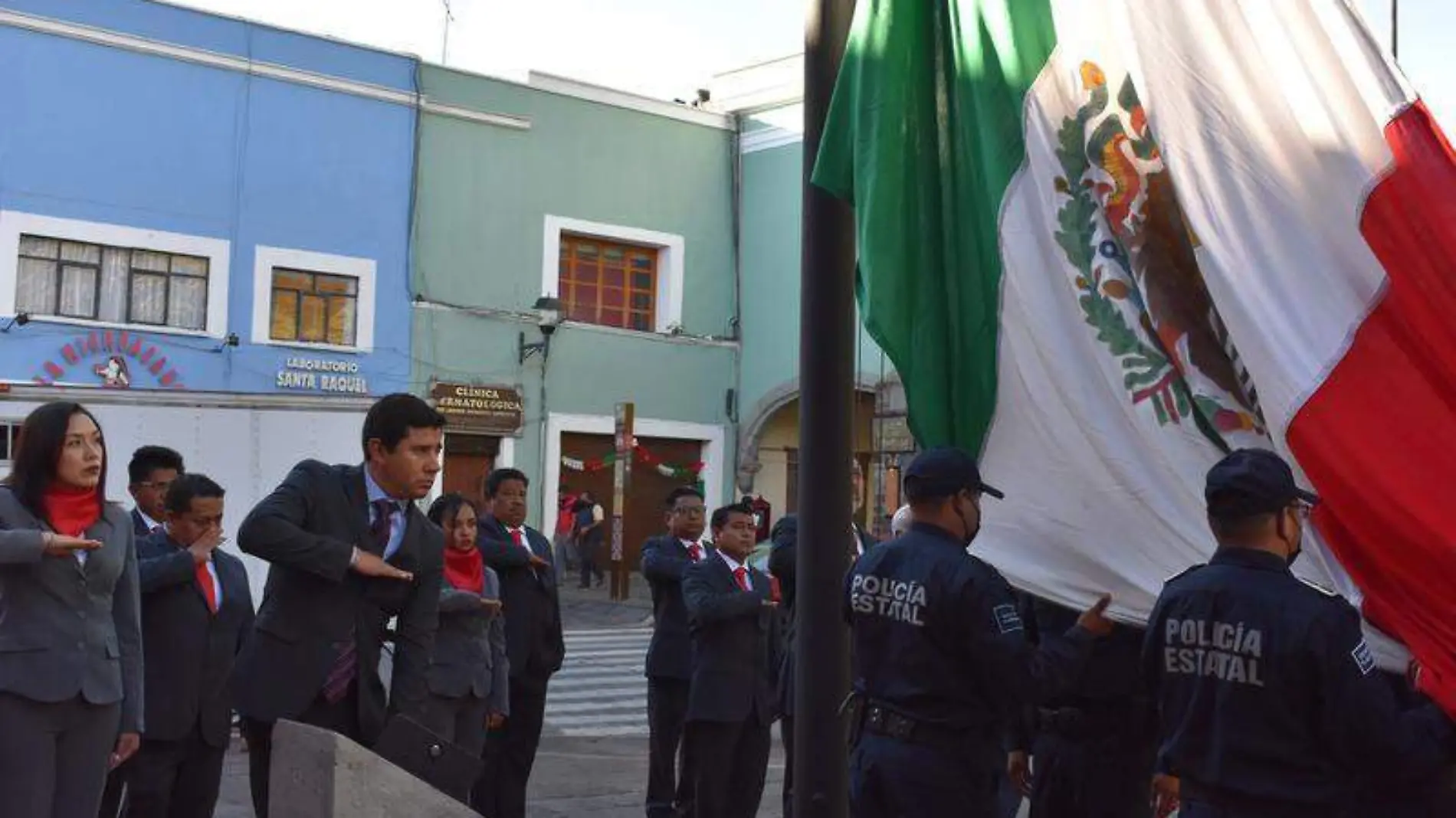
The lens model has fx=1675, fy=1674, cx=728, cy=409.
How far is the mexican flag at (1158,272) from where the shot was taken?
4.22 meters

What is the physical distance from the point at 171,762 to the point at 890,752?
11.1 feet

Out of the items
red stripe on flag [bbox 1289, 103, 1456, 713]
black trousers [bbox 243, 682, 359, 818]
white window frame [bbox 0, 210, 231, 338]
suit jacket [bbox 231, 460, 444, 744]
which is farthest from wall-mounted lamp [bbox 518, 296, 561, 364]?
red stripe on flag [bbox 1289, 103, 1456, 713]

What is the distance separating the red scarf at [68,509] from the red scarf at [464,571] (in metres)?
2.38

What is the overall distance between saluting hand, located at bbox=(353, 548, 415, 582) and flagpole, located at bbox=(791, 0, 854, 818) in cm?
139

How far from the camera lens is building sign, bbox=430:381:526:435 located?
26625 millimetres

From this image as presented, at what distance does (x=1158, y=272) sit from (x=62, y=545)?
3.52 m

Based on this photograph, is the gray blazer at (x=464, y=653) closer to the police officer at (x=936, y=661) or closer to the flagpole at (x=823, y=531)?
the police officer at (x=936, y=661)

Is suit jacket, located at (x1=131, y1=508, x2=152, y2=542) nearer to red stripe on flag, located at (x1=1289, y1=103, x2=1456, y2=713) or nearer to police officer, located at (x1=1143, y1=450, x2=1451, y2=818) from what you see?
police officer, located at (x1=1143, y1=450, x2=1451, y2=818)

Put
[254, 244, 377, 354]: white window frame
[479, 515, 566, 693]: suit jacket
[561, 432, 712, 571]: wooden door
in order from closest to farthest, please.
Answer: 1. [479, 515, 566, 693]: suit jacket
2. [254, 244, 377, 354]: white window frame
3. [561, 432, 712, 571]: wooden door

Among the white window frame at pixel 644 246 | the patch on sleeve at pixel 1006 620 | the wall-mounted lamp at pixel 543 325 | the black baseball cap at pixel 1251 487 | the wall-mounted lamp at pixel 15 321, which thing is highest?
the white window frame at pixel 644 246

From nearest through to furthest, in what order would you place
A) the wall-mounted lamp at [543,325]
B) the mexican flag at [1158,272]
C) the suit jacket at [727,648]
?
the mexican flag at [1158,272] < the suit jacket at [727,648] < the wall-mounted lamp at [543,325]

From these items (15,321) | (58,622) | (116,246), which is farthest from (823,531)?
(116,246)

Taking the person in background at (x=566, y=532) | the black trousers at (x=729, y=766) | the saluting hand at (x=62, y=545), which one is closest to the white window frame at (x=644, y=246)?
the person in background at (x=566, y=532)

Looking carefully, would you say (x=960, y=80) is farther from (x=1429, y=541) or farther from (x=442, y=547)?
(x=442, y=547)
